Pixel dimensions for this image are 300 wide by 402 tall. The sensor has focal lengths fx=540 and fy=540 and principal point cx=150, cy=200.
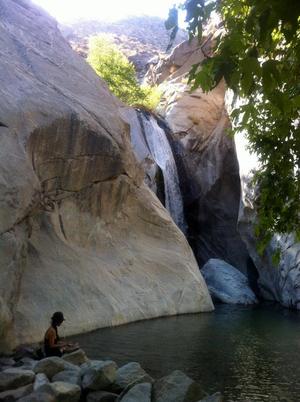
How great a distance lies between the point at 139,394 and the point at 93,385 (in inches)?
38.0

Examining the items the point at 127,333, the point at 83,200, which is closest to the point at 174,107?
the point at 83,200

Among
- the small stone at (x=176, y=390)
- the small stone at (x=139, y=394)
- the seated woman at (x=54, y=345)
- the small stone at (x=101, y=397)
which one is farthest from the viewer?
the seated woman at (x=54, y=345)

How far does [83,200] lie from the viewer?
18859 mm

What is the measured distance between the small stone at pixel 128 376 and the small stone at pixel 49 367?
1.06m

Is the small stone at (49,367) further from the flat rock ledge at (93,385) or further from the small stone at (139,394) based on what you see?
the small stone at (139,394)

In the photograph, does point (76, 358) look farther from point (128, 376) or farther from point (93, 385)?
point (93, 385)

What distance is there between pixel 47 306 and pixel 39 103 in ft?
19.5

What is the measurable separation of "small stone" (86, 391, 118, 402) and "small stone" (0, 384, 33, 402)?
0.90 metres

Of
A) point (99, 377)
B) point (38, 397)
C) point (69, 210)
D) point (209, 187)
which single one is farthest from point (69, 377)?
point (209, 187)

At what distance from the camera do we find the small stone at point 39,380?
791 centimetres

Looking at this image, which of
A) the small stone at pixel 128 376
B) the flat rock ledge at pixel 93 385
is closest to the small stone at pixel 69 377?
the flat rock ledge at pixel 93 385

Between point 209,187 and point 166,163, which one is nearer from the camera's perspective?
point 166,163

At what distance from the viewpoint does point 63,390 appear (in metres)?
7.94

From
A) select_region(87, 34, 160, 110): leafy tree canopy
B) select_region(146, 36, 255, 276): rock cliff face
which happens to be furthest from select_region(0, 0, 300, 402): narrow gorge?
select_region(87, 34, 160, 110): leafy tree canopy
